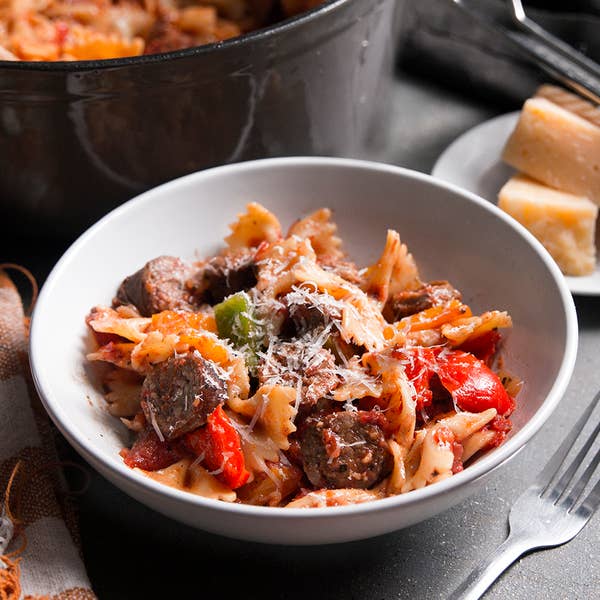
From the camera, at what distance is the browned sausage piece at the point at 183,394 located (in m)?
2.27

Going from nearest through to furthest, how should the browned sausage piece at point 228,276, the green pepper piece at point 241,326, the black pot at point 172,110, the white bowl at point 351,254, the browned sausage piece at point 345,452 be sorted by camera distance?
the white bowl at point 351,254
the browned sausage piece at point 345,452
the green pepper piece at point 241,326
the browned sausage piece at point 228,276
the black pot at point 172,110

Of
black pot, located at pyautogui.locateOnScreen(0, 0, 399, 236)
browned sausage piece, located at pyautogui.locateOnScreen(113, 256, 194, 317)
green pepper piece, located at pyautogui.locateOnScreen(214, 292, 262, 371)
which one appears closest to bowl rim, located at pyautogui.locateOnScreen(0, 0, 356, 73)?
black pot, located at pyautogui.locateOnScreen(0, 0, 399, 236)

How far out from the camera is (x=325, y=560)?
238 cm

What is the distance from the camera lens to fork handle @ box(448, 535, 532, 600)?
2.24m

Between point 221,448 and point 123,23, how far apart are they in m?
2.28

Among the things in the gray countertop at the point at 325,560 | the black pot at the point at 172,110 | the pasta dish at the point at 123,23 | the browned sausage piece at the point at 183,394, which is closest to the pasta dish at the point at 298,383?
the browned sausage piece at the point at 183,394

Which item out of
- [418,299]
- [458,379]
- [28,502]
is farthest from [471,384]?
[28,502]

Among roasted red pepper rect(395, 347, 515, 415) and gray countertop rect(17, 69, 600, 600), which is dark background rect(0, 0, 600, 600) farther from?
roasted red pepper rect(395, 347, 515, 415)

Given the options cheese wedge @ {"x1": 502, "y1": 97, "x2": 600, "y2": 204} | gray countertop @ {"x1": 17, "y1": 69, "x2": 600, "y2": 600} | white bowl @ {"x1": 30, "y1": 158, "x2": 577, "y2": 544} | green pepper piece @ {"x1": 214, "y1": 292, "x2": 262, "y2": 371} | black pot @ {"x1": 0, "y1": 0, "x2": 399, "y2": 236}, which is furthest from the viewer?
cheese wedge @ {"x1": 502, "y1": 97, "x2": 600, "y2": 204}

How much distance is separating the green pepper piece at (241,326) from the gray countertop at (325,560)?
51 centimetres

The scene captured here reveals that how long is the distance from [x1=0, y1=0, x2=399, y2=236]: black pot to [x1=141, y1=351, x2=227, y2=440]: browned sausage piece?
1.00m

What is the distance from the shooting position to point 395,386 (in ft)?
7.60

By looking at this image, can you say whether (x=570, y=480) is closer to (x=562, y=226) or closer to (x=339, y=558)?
(x=339, y=558)

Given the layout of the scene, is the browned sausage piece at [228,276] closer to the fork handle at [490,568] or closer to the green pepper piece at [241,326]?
the green pepper piece at [241,326]
